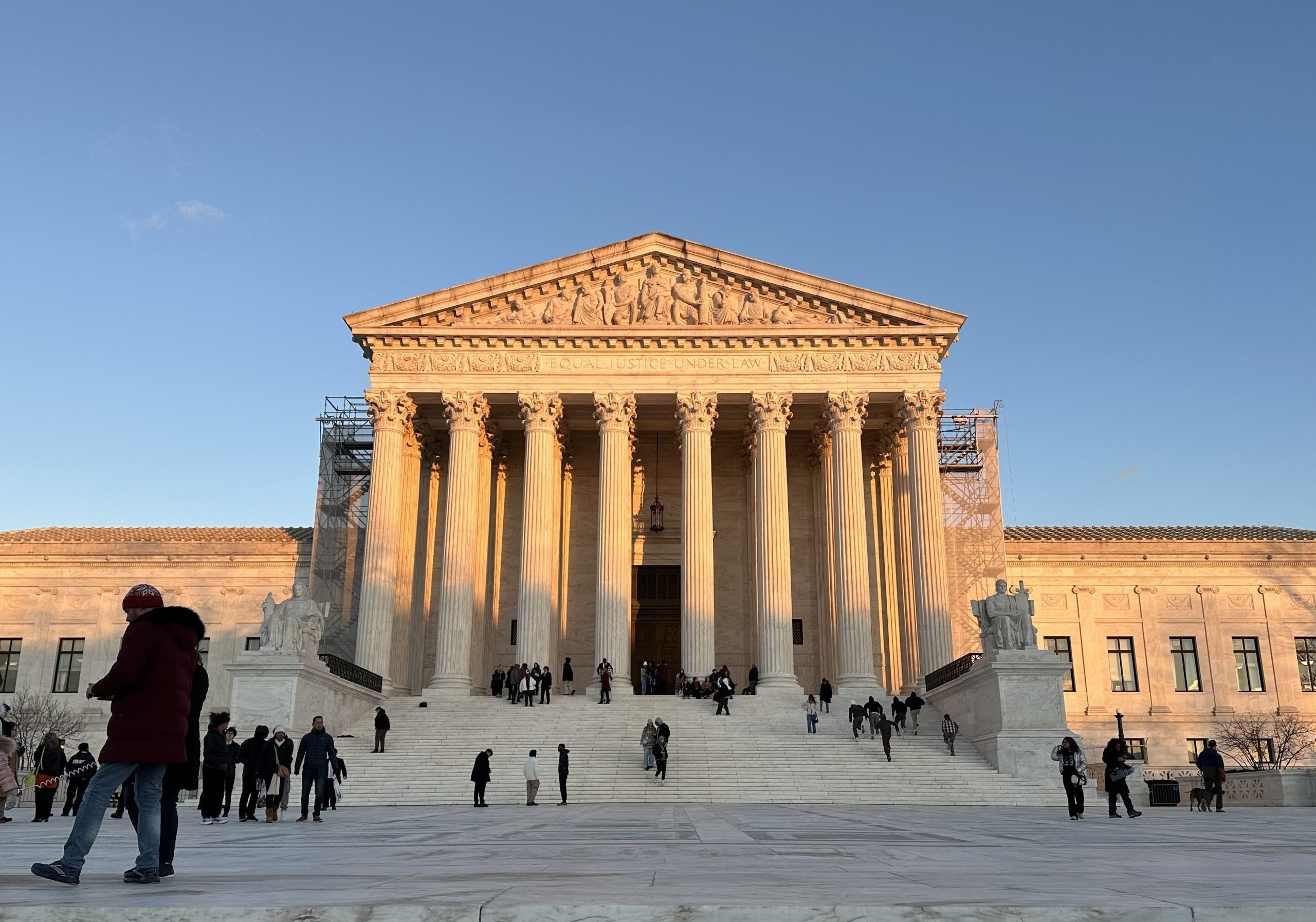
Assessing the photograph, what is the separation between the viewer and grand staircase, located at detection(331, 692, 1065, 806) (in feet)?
87.7

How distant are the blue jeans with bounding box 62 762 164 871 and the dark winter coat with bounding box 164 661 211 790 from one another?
7.9 inches

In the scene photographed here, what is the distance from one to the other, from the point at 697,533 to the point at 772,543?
8.79ft

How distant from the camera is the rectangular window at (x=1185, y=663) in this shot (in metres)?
46.1

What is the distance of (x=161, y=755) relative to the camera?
6.91 m

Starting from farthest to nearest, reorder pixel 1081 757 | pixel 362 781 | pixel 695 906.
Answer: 1. pixel 362 781
2. pixel 1081 757
3. pixel 695 906

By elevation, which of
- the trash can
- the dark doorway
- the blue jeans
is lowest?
the trash can

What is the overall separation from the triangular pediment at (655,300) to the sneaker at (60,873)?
3515 cm

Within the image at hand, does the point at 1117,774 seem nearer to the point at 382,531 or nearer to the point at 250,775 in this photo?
the point at 250,775

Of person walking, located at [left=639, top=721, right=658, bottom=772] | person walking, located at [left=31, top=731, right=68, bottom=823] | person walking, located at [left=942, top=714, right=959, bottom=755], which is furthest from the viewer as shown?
person walking, located at [left=942, top=714, right=959, bottom=755]

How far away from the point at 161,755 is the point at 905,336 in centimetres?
3606

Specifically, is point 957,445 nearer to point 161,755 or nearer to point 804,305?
point 804,305

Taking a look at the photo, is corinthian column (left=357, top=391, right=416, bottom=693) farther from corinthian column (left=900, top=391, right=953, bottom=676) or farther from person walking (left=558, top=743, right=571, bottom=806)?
corinthian column (left=900, top=391, right=953, bottom=676)

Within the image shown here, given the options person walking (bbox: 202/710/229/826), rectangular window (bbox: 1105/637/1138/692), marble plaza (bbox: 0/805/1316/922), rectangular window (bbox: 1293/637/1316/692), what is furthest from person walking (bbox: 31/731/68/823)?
rectangular window (bbox: 1293/637/1316/692)

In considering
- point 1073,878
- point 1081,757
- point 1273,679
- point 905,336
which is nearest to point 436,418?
point 905,336
